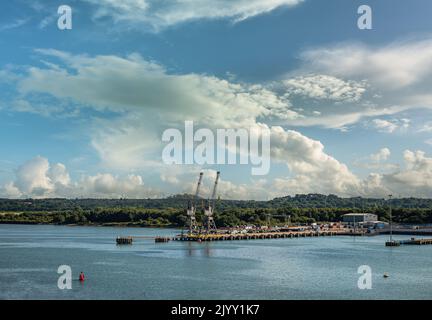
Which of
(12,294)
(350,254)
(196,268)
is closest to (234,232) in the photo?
(350,254)

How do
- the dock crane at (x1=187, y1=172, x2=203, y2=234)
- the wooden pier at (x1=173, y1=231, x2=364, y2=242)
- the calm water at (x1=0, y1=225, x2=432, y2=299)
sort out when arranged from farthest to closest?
the dock crane at (x1=187, y1=172, x2=203, y2=234) < the wooden pier at (x1=173, y1=231, x2=364, y2=242) < the calm water at (x1=0, y1=225, x2=432, y2=299)

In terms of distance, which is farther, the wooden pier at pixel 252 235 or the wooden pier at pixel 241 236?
the wooden pier at pixel 252 235

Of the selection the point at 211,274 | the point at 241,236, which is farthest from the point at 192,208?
the point at 211,274

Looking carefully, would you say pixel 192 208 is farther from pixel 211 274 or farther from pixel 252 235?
pixel 211 274

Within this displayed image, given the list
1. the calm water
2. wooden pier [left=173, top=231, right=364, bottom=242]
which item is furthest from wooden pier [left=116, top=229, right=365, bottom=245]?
the calm water

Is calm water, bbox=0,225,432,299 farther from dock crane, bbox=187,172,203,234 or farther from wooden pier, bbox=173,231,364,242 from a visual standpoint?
dock crane, bbox=187,172,203,234

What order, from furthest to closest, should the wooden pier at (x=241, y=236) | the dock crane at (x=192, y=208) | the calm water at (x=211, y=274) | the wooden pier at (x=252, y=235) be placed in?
the dock crane at (x=192, y=208) → the wooden pier at (x=252, y=235) → the wooden pier at (x=241, y=236) → the calm water at (x=211, y=274)

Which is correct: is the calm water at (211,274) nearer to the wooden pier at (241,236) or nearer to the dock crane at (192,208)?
A: the wooden pier at (241,236)

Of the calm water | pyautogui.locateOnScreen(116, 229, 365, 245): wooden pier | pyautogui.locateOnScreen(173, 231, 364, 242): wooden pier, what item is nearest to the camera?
the calm water

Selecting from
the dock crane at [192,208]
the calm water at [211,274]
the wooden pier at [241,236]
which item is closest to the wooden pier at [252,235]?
the wooden pier at [241,236]
